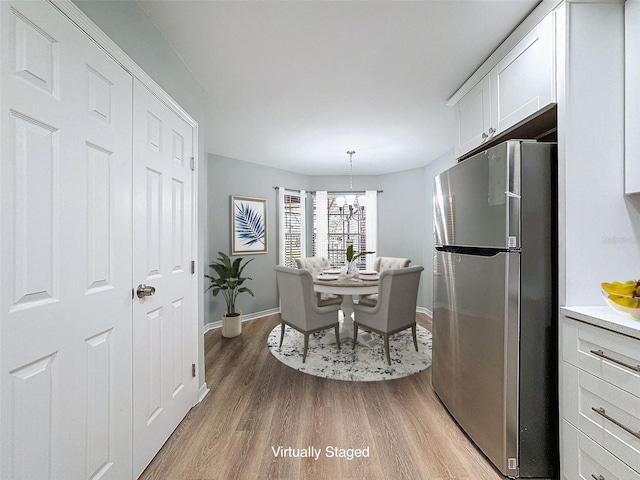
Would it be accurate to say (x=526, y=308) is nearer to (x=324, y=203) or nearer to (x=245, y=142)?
(x=245, y=142)

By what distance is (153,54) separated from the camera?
5.24ft

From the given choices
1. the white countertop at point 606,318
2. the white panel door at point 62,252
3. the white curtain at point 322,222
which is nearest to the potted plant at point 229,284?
the white curtain at point 322,222

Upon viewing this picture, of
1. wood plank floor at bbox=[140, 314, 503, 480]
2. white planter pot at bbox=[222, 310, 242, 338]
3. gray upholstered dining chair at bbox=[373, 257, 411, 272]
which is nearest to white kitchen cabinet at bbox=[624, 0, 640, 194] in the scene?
wood plank floor at bbox=[140, 314, 503, 480]

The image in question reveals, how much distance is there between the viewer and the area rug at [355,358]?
8.62 ft

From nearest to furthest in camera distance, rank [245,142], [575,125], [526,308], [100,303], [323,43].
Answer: [100,303] < [575,125] < [526,308] < [323,43] < [245,142]

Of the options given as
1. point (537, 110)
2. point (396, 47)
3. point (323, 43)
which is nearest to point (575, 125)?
point (537, 110)

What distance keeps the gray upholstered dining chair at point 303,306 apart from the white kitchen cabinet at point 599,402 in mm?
1977

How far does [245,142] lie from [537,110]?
9.92ft

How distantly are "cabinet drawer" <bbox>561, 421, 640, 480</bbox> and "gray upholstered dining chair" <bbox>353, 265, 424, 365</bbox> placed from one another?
4.99 feet

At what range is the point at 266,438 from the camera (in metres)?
1.76

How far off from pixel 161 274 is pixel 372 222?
4173 mm

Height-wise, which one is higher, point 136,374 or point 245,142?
point 245,142

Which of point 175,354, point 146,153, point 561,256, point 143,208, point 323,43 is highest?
point 323,43

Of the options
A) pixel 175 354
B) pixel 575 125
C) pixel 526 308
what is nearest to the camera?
pixel 575 125
